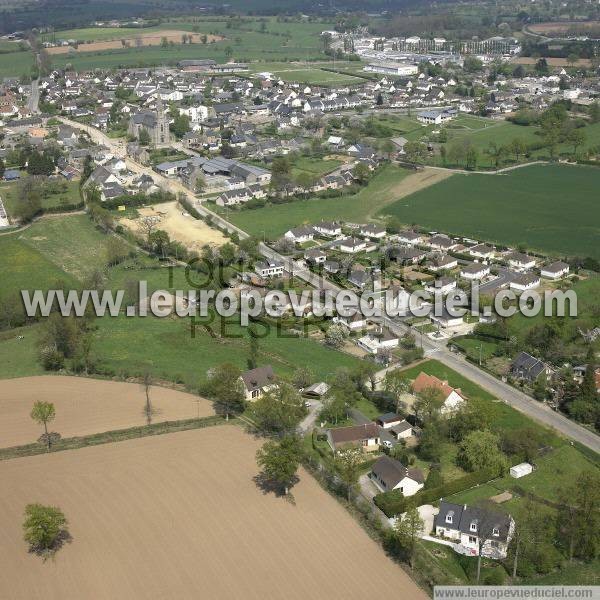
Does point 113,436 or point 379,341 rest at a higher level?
point 113,436

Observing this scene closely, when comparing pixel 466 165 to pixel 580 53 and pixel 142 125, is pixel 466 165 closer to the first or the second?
pixel 142 125

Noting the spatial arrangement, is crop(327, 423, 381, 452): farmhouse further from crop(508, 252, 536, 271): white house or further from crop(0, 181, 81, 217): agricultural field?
crop(0, 181, 81, 217): agricultural field

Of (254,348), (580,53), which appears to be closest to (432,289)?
(254,348)

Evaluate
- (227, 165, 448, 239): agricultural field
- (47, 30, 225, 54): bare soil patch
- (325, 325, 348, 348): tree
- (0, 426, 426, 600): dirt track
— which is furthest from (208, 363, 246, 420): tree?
(47, 30, 225, 54): bare soil patch

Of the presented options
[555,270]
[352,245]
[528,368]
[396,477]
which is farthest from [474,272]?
[396,477]

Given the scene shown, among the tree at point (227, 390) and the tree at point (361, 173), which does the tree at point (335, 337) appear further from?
the tree at point (361, 173)

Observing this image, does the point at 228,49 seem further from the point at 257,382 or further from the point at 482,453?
the point at 482,453

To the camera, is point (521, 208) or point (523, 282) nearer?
point (523, 282)
